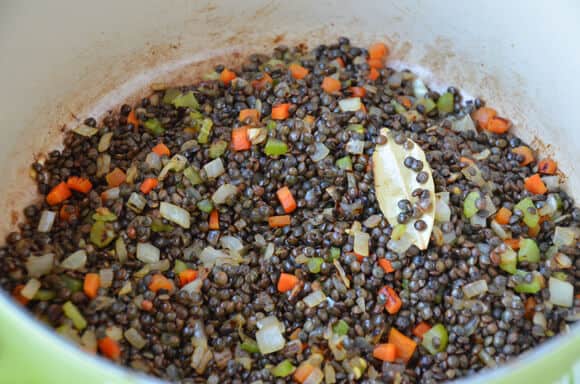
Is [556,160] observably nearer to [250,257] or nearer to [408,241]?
[408,241]

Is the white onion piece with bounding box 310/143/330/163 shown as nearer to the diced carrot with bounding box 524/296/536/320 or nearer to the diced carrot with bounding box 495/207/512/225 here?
the diced carrot with bounding box 495/207/512/225

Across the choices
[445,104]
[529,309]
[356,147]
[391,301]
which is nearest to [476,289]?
[529,309]

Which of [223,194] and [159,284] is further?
[223,194]

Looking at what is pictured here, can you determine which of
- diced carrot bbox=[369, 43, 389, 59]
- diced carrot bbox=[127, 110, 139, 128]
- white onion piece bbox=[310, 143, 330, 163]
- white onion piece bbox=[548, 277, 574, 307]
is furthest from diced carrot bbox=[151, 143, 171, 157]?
white onion piece bbox=[548, 277, 574, 307]

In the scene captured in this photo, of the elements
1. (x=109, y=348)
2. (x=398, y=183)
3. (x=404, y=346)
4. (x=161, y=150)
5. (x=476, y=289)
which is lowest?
(x=404, y=346)

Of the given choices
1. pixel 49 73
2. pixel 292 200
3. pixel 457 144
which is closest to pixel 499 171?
pixel 457 144

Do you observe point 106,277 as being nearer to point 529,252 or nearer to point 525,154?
point 529,252

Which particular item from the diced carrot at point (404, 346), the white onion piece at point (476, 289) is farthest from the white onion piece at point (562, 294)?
the diced carrot at point (404, 346)
